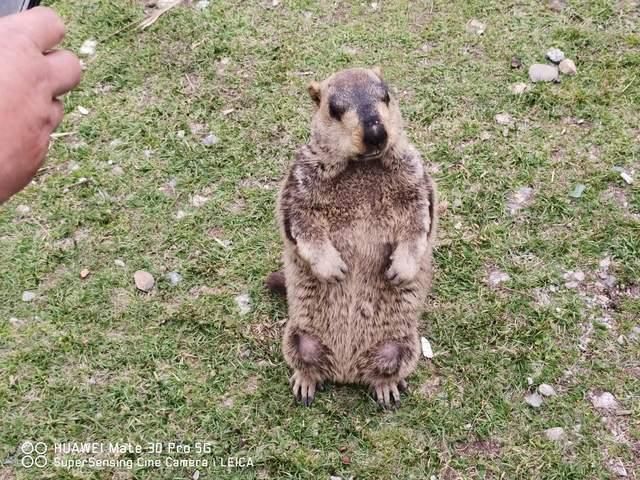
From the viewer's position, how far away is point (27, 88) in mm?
2082

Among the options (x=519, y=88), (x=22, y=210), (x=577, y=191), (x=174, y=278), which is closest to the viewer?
(x=174, y=278)

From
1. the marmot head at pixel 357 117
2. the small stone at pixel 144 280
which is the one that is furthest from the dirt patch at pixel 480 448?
the small stone at pixel 144 280

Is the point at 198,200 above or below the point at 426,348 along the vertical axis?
above

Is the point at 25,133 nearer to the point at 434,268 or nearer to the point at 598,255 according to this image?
the point at 434,268

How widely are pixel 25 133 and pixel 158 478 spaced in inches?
94.0

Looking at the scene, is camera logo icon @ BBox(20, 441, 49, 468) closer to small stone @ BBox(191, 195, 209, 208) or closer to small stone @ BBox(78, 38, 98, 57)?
small stone @ BBox(191, 195, 209, 208)

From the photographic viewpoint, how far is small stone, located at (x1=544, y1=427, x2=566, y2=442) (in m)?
3.77

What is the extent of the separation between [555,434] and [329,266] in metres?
1.60

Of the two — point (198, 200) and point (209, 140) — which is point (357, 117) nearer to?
point (198, 200)

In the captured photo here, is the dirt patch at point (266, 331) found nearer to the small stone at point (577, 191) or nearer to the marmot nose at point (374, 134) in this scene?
the marmot nose at point (374, 134)

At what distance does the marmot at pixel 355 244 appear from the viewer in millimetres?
3566

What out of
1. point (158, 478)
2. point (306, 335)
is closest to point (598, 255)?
point (306, 335)

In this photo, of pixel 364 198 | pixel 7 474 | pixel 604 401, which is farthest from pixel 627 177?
pixel 7 474

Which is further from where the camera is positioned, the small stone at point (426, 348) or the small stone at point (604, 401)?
the small stone at point (426, 348)
